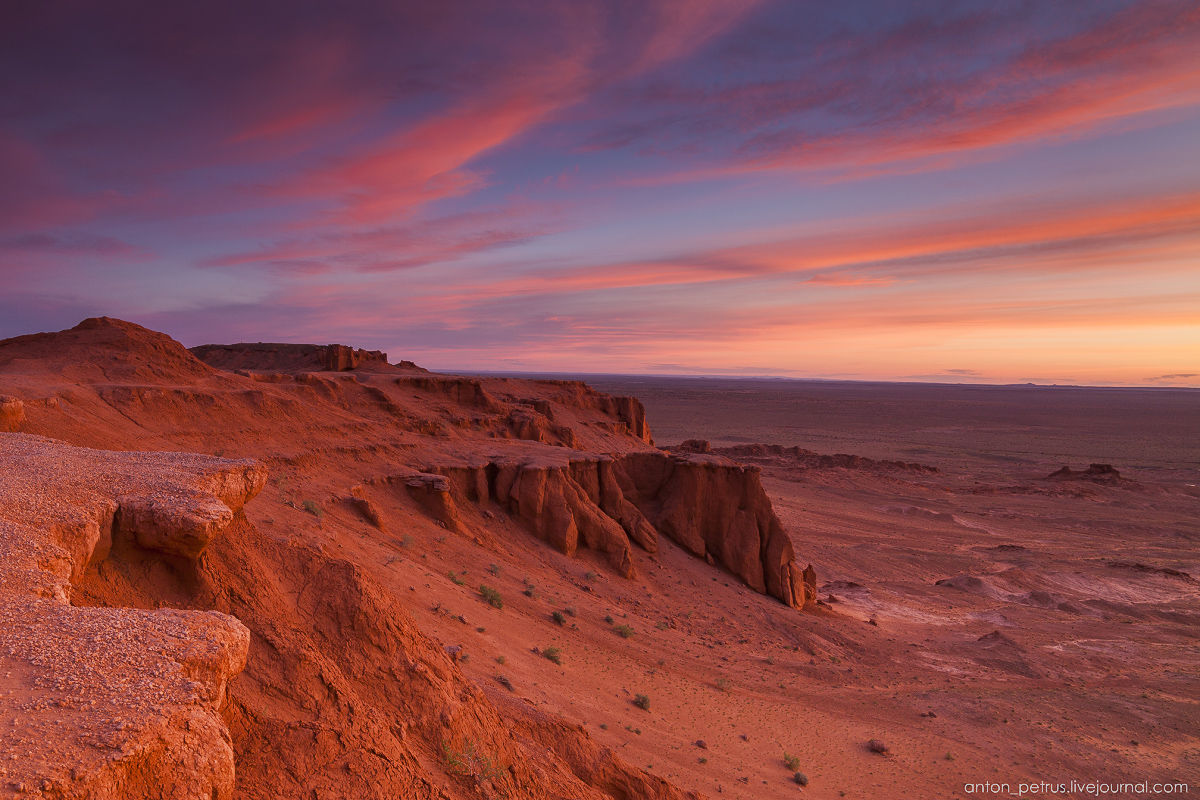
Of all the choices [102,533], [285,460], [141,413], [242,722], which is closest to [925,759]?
[242,722]

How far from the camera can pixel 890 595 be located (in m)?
28.8

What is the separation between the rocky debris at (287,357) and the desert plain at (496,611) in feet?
0.95

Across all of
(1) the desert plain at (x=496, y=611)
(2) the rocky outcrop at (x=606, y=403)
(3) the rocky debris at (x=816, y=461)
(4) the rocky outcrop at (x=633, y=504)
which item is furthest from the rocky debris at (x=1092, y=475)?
(4) the rocky outcrop at (x=633, y=504)

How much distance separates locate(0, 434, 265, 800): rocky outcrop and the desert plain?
0.02 m

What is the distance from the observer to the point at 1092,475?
5709cm

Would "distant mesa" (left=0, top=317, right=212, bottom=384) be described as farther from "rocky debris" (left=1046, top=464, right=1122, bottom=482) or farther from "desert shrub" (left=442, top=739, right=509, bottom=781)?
"rocky debris" (left=1046, top=464, right=1122, bottom=482)

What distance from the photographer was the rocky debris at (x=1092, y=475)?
56.2 m

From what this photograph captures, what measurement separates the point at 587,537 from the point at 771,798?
1173 cm

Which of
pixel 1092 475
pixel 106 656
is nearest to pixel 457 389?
pixel 106 656

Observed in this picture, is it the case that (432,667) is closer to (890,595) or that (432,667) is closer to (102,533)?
(102,533)

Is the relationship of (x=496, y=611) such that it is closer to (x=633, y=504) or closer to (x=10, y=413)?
(x=10, y=413)

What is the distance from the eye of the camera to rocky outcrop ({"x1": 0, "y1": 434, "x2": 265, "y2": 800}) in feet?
10.4

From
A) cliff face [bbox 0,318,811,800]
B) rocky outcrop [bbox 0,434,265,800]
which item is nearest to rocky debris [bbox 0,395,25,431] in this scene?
cliff face [bbox 0,318,811,800]

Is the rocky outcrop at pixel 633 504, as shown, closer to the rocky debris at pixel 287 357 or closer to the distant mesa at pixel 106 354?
the distant mesa at pixel 106 354
